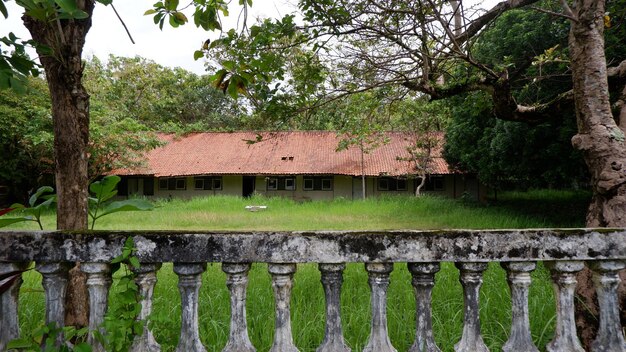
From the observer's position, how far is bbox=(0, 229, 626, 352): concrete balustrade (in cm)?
161

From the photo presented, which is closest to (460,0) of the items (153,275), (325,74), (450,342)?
(325,74)

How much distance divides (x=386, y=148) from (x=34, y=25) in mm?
22487

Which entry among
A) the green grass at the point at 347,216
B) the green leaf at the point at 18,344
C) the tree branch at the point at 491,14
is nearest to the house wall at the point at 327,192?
the green grass at the point at 347,216

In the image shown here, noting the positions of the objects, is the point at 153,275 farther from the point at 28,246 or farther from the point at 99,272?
the point at 28,246

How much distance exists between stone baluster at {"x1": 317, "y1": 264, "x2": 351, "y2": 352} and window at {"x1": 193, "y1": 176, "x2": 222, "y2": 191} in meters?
22.5

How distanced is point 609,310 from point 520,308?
0.35m

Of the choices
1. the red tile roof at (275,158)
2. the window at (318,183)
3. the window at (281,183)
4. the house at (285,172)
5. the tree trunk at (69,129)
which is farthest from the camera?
the window at (281,183)

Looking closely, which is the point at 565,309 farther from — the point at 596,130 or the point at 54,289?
the point at 54,289

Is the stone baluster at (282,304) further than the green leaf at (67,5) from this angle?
Yes

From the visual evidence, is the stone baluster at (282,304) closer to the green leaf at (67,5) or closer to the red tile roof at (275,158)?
the green leaf at (67,5)

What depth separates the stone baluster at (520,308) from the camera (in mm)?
1625

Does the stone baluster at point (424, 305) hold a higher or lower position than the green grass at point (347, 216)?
higher

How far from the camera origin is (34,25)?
2488 millimetres

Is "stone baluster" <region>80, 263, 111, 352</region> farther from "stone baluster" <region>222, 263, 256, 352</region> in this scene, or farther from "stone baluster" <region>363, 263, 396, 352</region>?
"stone baluster" <region>363, 263, 396, 352</region>
